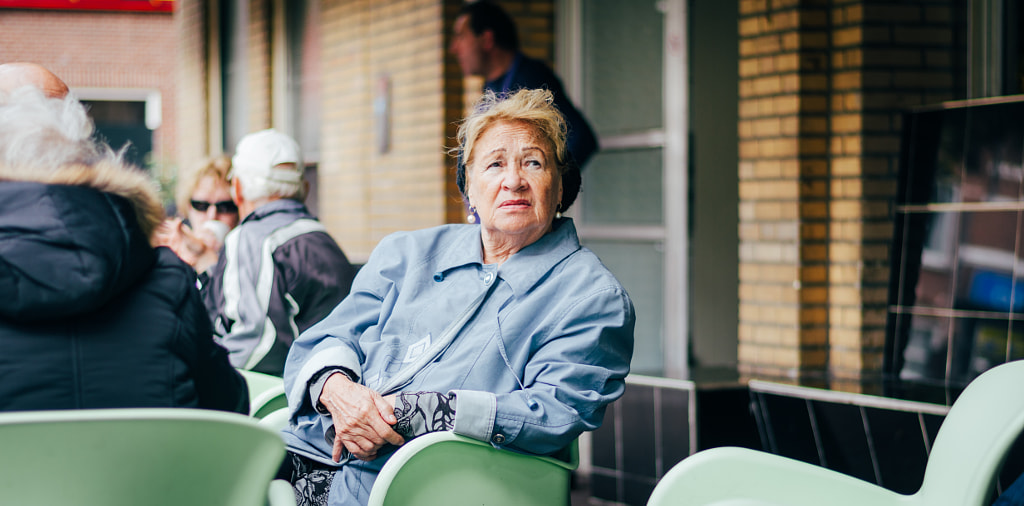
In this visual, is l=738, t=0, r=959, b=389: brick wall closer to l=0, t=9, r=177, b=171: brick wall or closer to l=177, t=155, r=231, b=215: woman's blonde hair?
l=177, t=155, r=231, b=215: woman's blonde hair

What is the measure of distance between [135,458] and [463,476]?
93 centimetres

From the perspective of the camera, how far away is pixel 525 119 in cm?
264

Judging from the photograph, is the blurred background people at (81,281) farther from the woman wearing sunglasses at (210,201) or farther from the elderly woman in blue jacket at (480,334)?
the woman wearing sunglasses at (210,201)

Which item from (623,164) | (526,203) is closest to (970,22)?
(623,164)

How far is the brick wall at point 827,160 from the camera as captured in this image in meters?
4.24

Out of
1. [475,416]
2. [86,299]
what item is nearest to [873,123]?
[475,416]

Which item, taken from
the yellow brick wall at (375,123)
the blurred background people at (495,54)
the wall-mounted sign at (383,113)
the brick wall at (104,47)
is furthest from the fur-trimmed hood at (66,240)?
the brick wall at (104,47)

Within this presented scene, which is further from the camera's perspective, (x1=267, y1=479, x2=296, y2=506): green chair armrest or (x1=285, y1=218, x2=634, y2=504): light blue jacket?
(x1=285, y1=218, x2=634, y2=504): light blue jacket

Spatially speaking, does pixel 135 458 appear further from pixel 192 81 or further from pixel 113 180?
pixel 192 81

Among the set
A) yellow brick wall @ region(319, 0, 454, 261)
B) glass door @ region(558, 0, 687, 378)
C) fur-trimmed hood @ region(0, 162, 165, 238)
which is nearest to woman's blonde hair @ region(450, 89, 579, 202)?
fur-trimmed hood @ region(0, 162, 165, 238)

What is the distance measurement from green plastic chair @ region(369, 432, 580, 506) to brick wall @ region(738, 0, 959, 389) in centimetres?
216

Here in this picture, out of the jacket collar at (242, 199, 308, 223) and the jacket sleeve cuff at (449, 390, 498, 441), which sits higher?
the jacket collar at (242, 199, 308, 223)

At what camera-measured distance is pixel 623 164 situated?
17.7 ft

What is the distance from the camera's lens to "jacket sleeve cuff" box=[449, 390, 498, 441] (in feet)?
7.18
